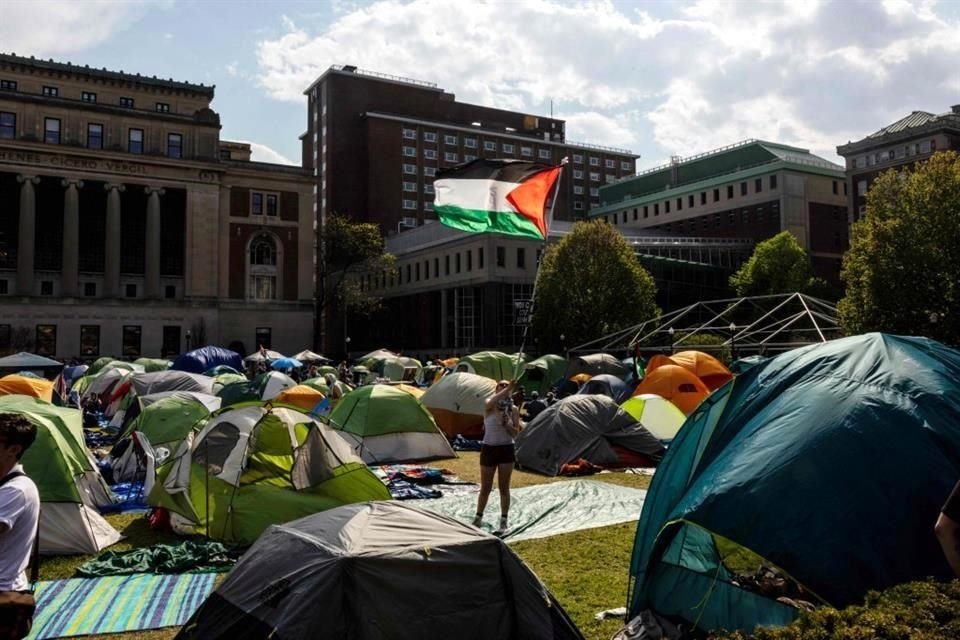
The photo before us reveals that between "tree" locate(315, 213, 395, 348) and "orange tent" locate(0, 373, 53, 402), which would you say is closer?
"orange tent" locate(0, 373, 53, 402)

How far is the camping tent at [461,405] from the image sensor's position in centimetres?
2216

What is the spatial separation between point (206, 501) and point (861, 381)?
8.53 m

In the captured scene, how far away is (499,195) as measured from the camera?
1287 centimetres

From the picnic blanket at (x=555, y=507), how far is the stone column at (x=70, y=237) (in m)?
57.0

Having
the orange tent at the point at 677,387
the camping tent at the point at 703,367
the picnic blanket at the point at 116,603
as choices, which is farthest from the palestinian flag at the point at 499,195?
the camping tent at the point at 703,367

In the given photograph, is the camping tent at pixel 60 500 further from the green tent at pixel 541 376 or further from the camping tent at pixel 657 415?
the green tent at pixel 541 376

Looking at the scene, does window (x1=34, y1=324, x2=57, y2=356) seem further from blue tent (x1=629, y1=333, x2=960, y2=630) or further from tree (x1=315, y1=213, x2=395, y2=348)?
blue tent (x1=629, y1=333, x2=960, y2=630)

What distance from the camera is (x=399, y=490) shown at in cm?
1420

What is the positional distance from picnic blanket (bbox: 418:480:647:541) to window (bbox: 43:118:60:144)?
59.7 m

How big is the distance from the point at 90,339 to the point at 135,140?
1677 centimetres

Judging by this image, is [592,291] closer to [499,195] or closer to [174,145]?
[499,195]

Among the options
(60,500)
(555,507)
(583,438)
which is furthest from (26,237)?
(555,507)

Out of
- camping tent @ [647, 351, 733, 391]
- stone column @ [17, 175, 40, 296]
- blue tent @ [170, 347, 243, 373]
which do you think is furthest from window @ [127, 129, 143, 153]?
camping tent @ [647, 351, 733, 391]

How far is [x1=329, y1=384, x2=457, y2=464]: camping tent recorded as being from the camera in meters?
17.8
